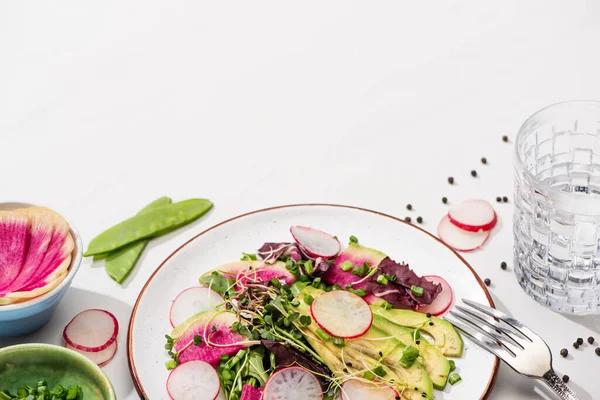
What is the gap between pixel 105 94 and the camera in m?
5.11

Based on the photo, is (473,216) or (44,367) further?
(473,216)

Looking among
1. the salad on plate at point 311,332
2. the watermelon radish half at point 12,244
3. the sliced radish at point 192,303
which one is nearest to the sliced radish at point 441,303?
the salad on plate at point 311,332

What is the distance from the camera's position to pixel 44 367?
Result: 3.09 m

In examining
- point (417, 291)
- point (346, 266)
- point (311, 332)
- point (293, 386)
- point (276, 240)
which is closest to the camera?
point (293, 386)

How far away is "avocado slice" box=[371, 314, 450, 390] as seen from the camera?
10.2 feet

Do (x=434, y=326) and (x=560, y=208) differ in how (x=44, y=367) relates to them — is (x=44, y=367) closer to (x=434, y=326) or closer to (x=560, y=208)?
(x=434, y=326)

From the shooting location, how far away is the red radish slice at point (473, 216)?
3.97 meters

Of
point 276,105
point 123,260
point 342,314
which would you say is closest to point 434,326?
point 342,314

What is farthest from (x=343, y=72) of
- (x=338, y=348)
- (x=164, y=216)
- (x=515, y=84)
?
(x=338, y=348)

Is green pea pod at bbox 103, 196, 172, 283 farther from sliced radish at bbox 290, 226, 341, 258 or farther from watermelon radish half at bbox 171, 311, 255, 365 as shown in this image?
sliced radish at bbox 290, 226, 341, 258

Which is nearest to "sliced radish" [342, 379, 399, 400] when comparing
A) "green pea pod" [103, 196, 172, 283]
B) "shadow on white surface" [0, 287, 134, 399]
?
"shadow on white surface" [0, 287, 134, 399]

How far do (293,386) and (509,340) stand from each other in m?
0.89

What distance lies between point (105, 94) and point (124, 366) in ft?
7.24

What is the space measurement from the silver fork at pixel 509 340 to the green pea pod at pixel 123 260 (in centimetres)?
150
